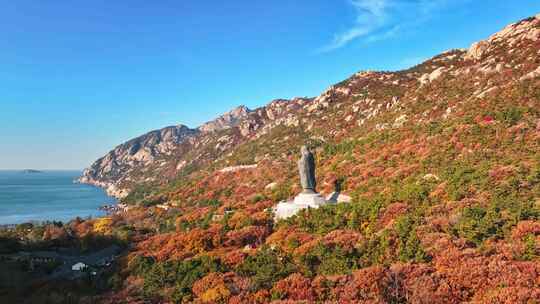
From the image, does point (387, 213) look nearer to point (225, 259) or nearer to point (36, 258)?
point (225, 259)

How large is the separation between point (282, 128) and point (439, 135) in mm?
64813

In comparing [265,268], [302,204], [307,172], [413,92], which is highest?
[413,92]

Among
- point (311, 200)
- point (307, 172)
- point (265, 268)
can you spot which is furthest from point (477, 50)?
point (265, 268)

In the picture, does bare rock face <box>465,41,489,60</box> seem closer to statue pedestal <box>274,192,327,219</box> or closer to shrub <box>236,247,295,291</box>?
statue pedestal <box>274,192,327,219</box>

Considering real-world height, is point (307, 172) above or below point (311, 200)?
above

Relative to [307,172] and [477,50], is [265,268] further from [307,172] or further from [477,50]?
[477,50]

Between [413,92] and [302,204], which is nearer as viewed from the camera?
[302,204]

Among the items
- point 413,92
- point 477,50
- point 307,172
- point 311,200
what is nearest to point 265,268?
point 311,200

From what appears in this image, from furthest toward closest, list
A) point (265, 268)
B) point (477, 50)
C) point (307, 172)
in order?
point (477, 50)
point (307, 172)
point (265, 268)

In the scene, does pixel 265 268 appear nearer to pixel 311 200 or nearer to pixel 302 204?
pixel 302 204

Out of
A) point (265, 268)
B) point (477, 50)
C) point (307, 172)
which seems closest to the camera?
point (265, 268)

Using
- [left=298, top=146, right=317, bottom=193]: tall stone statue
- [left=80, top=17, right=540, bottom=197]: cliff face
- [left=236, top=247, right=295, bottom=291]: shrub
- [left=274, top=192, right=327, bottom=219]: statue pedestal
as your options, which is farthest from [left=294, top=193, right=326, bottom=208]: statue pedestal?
[left=80, top=17, right=540, bottom=197]: cliff face

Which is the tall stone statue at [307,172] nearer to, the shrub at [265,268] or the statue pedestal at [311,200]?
the statue pedestal at [311,200]

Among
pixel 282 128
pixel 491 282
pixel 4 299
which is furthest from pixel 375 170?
pixel 282 128
